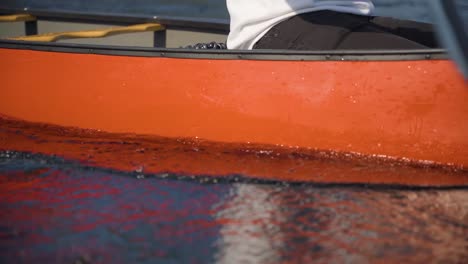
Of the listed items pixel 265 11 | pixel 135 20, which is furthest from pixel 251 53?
pixel 135 20

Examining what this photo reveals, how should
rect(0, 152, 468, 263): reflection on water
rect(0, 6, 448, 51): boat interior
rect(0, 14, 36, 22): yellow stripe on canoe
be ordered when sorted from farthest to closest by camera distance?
rect(0, 14, 36, 22): yellow stripe on canoe < rect(0, 6, 448, 51): boat interior < rect(0, 152, 468, 263): reflection on water

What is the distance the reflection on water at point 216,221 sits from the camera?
3754 mm

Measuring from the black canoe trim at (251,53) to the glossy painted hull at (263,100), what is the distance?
3cm

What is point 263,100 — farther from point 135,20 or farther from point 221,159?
point 135,20

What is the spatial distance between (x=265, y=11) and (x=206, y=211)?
121 cm

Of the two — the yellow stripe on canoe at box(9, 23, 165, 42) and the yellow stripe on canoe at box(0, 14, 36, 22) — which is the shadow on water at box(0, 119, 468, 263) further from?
the yellow stripe on canoe at box(0, 14, 36, 22)

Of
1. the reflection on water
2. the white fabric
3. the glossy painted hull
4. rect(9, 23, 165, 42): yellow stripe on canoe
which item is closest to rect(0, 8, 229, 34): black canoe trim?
rect(9, 23, 165, 42): yellow stripe on canoe

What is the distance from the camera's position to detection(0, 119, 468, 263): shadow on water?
3.78m

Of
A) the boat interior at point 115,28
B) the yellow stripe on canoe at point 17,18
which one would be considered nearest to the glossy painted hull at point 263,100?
the boat interior at point 115,28

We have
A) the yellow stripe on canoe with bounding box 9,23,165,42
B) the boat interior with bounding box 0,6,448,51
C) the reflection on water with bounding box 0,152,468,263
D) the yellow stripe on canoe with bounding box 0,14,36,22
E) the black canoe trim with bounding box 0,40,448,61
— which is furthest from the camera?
the yellow stripe on canoe with bounding box 0,14,36,22

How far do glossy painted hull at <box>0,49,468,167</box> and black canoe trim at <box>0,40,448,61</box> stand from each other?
3cm

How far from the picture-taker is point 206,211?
13.9ft

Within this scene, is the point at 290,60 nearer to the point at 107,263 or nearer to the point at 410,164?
the point at 410,164

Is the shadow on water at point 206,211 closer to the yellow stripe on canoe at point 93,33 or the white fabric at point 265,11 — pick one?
the white fabric at point 265,11
